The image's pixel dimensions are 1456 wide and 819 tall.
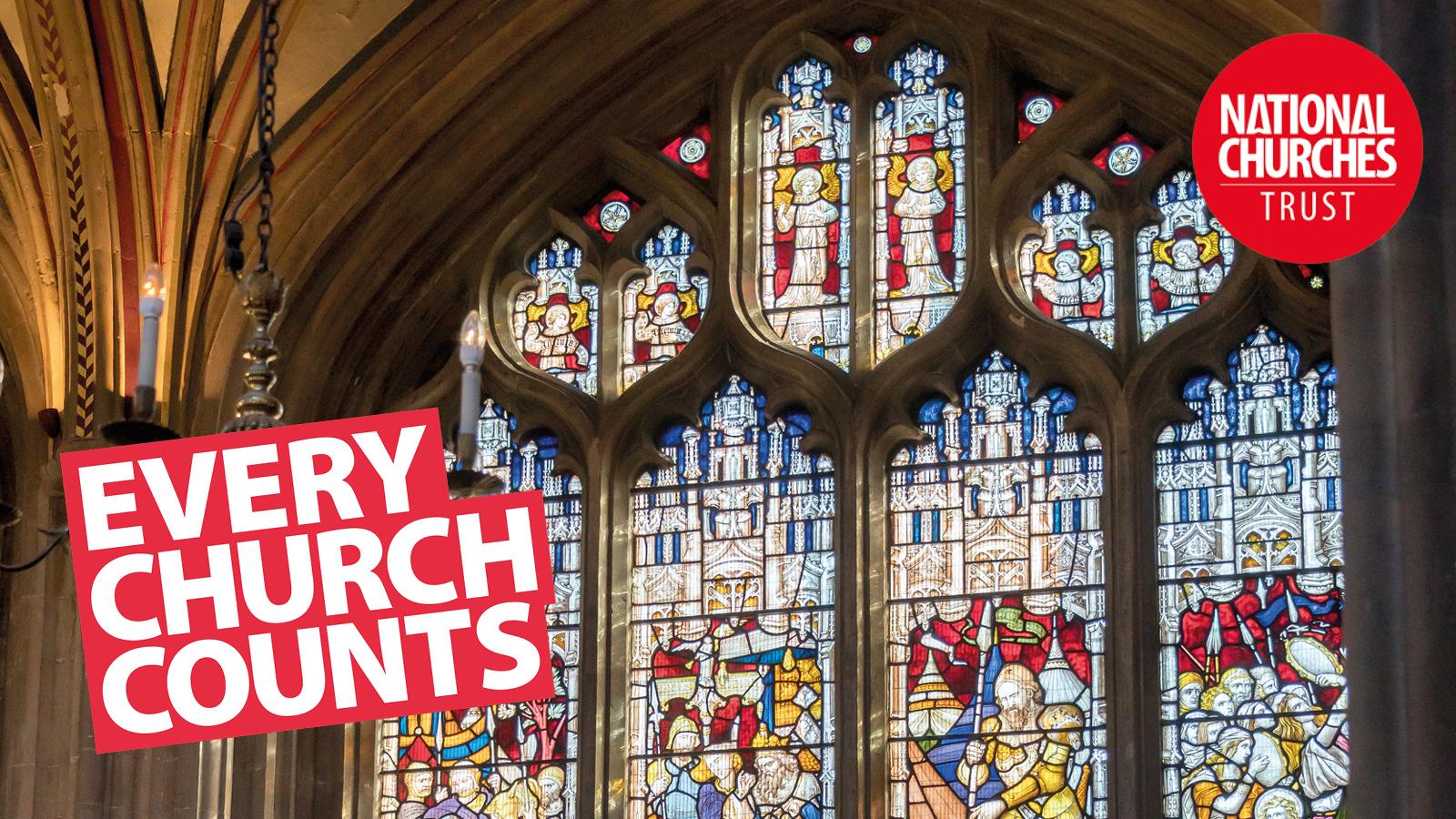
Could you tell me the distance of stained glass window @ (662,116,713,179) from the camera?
45.9 ft

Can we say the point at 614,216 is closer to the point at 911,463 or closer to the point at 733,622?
the point at 911,463

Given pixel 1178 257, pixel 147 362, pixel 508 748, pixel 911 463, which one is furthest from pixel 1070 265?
pixel 147 362

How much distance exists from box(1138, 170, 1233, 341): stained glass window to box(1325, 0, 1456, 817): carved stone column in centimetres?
363

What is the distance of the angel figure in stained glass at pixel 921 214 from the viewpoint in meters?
13.4

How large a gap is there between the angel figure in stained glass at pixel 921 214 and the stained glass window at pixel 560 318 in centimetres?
138

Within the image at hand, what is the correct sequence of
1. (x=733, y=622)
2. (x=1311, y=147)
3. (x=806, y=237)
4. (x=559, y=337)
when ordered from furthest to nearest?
1. (x=559, y=337)
2. (x=806, y=237)
3. (x=733, y=622)
4. (x=1311, y=147)

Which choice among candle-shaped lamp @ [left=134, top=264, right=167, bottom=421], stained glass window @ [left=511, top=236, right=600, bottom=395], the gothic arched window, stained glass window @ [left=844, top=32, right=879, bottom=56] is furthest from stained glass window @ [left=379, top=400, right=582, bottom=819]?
candle-shaped lamp @ [left=134, top=264, right=167, bottom=421]

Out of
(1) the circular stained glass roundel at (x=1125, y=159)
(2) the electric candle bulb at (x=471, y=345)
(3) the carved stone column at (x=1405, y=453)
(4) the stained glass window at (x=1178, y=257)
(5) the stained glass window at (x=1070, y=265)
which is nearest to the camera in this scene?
(3) the carved stone column at (x=1405, y=453)

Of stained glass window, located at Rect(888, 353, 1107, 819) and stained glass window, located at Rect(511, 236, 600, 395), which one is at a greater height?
stained glass window, located at Rect(511, 236, 600, 395)

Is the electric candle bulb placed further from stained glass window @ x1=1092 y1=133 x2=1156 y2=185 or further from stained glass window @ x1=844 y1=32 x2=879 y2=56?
stained glass window @ x1=844 y1=32 x2=879 y2=56

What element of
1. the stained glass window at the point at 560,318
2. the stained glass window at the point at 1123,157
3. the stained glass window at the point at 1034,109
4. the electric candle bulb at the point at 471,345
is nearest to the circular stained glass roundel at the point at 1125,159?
the stained glass window at the point at 1123,157

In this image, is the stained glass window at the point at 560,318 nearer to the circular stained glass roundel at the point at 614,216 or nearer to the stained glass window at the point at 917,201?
the circular stained glass roundel at the point at 614,216

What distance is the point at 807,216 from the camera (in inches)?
540

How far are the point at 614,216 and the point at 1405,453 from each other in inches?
226
